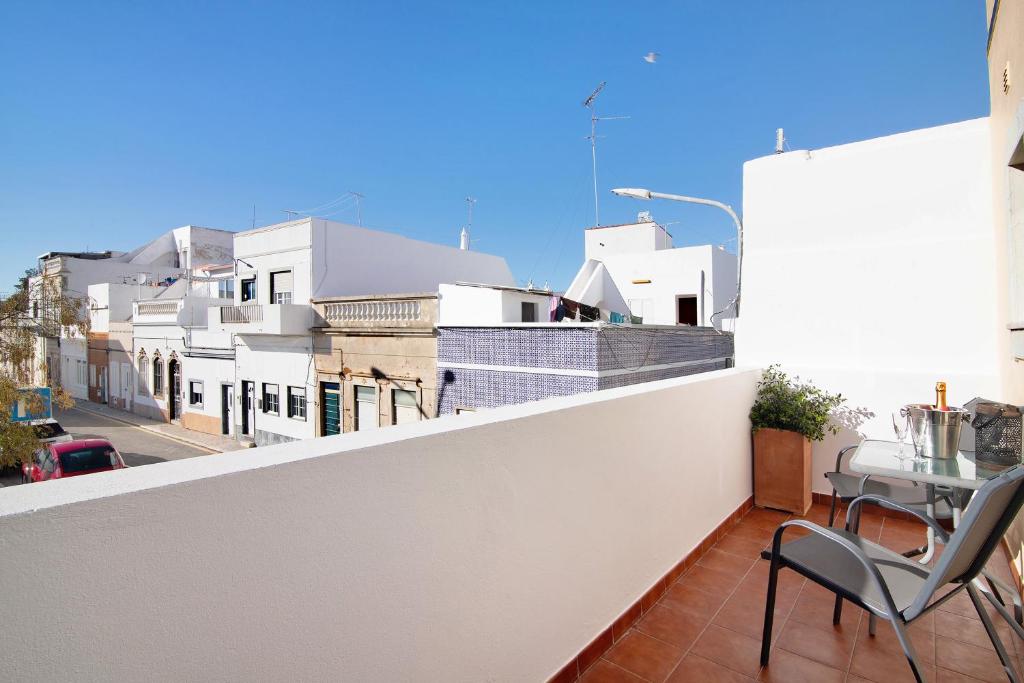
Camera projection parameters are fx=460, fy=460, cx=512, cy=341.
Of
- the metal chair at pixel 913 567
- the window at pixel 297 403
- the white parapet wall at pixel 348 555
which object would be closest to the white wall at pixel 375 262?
the window at pixel 297 403

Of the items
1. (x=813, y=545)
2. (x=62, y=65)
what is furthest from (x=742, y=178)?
(x=62, y=65)

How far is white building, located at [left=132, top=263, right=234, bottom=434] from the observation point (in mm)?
14789

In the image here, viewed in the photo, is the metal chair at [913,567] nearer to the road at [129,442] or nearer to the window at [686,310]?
the window at [686,310]

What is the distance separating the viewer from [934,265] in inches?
140

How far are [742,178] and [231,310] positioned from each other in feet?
46.7

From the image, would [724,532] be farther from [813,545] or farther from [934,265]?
[934,265]

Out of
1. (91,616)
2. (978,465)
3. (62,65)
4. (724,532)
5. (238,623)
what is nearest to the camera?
(91,616)

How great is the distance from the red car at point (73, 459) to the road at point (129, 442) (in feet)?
7.72

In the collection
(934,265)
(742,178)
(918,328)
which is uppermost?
(742,178)

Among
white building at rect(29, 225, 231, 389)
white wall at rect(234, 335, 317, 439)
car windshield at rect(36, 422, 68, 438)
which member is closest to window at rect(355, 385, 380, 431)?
white wall at rect(234, 335, 317, 439)

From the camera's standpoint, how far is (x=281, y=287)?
512 inches

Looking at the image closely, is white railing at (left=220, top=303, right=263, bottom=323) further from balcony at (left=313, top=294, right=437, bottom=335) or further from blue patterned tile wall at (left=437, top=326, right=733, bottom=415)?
blue patterned tile wall at (left=437, top=326, right=733, bottom=415)

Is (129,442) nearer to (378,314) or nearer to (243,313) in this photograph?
(243,313)

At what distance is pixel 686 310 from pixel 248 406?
13.4m
